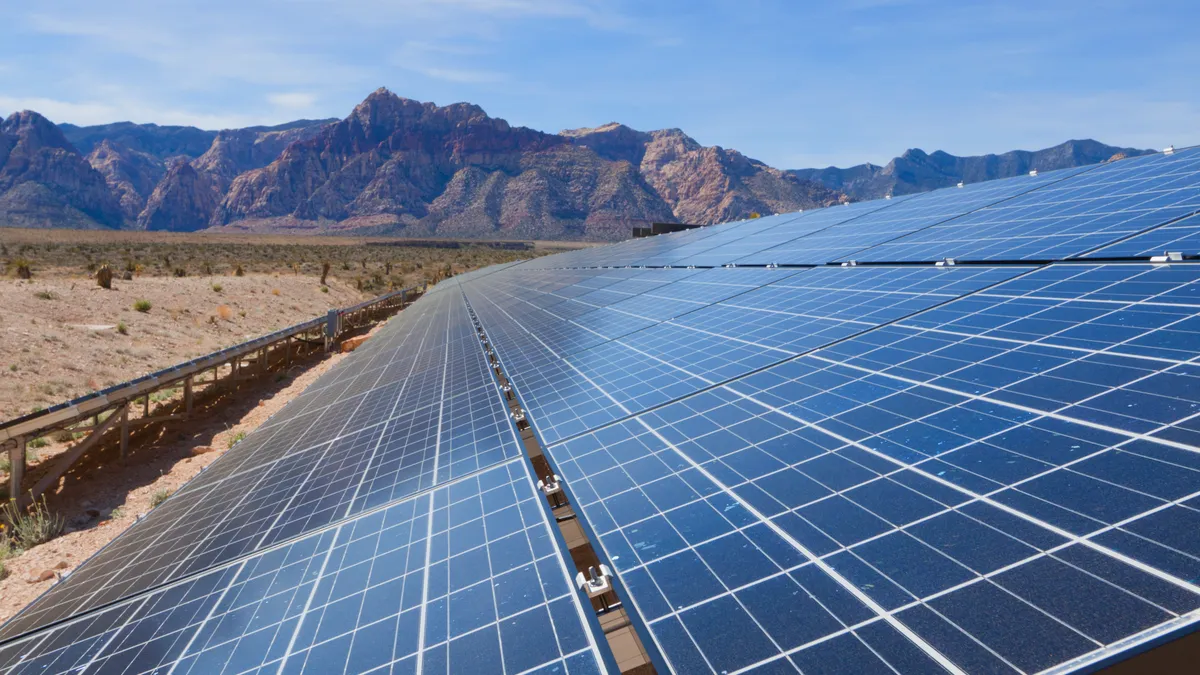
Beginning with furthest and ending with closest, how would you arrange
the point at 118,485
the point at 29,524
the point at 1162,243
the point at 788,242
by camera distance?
the point at 788,242 → the point at 118,485 → the point at 29,524 → the point at 1162,243

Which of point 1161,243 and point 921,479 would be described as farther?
point 1161,243

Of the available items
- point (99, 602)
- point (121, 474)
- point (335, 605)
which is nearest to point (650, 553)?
point (335, 605)

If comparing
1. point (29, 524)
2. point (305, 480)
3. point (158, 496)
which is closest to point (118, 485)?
point (158, 496)

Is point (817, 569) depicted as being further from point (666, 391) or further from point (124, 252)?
point (124, 252)

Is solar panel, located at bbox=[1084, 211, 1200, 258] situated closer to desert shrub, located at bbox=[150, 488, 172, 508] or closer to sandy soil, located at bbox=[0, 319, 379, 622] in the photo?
sandy soil, located at bbox=[0, 319, 379, 622]

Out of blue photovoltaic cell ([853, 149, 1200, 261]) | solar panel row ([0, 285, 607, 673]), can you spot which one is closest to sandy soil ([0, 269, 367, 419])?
solar panel row ([0, 285, 607, 673])

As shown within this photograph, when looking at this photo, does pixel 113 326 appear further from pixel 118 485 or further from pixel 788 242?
pixel 788 242
